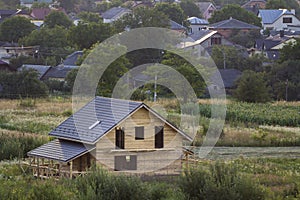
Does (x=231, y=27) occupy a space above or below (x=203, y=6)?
below

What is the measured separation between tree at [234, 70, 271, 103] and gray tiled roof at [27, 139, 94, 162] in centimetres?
1728

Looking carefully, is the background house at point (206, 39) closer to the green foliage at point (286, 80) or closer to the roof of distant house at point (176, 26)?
the roof of distant house at point (176, 26)

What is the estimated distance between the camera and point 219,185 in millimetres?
14328

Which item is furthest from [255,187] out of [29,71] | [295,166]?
[29,71]

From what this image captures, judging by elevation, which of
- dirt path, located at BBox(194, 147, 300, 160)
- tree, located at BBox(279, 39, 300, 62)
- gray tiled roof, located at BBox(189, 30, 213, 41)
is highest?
gray tiled roof, located at BBox(189, 30, 213, 41)

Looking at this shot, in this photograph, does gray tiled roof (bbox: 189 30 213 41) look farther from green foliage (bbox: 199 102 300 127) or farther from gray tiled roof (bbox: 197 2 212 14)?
gray tiled roof (bbox: 197 2 212 14)

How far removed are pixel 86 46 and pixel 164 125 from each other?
93.5 ft

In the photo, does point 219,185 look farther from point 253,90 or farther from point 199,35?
point 199,35

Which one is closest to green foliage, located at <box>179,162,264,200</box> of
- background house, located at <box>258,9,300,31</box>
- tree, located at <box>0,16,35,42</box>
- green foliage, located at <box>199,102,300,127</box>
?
green foliage, located at <box>199,102,300,127</box>

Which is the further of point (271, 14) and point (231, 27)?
point (271, 14)

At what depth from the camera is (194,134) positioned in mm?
25125

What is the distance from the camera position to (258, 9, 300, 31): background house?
63562 mm

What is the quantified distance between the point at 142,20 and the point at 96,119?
33.1 meters

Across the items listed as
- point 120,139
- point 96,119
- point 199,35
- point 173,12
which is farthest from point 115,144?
point 173,12
